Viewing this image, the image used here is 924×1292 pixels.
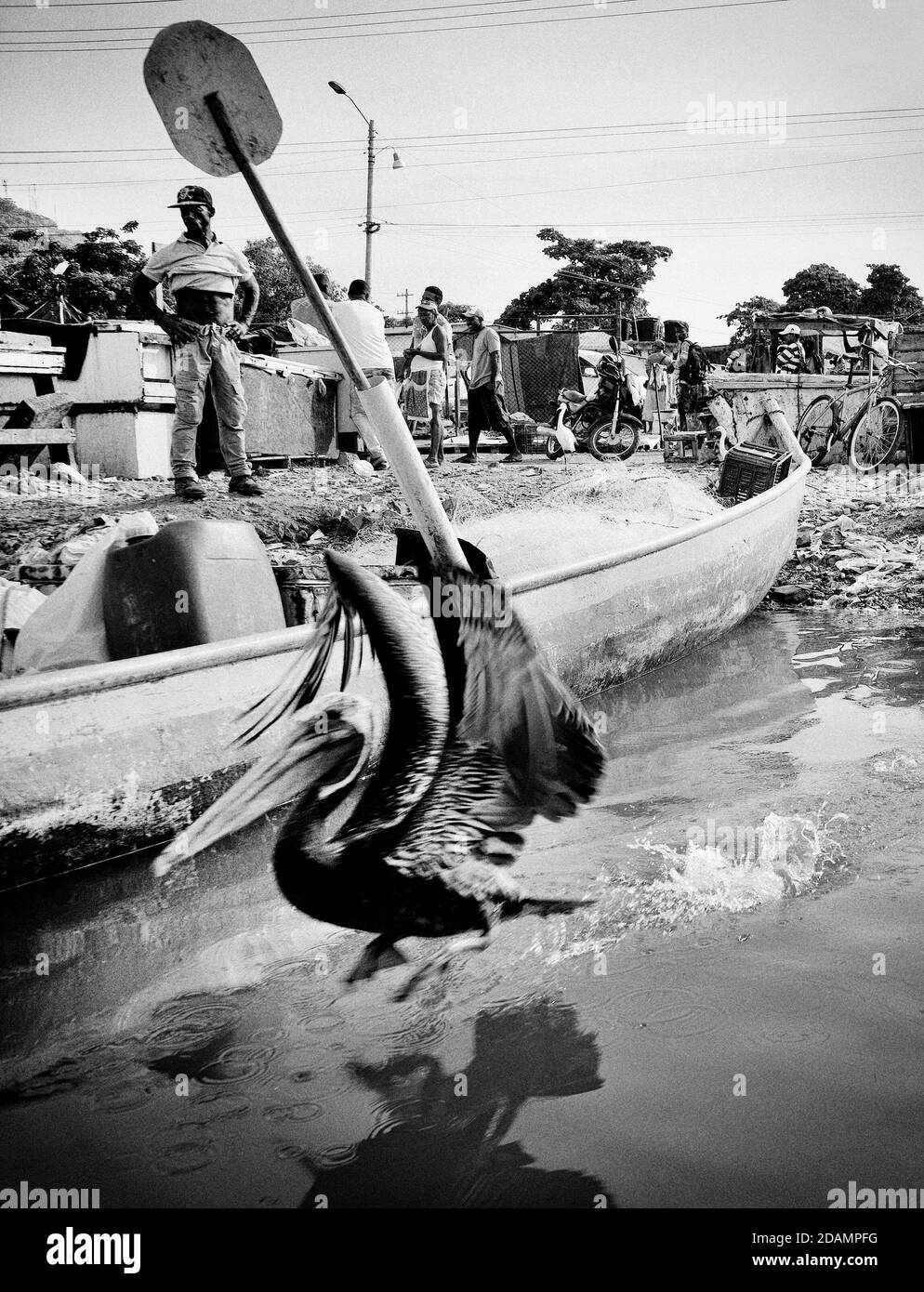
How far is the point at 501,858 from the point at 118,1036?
1.10 m

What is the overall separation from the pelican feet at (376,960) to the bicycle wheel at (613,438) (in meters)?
10.2

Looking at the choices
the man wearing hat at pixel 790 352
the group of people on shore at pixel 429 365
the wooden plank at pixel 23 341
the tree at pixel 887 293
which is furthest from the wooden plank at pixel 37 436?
the tree at pixel 887 293

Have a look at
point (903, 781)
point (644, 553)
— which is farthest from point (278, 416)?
point (903, 781)

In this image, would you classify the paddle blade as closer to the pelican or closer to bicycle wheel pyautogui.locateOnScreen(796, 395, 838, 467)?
the pelican

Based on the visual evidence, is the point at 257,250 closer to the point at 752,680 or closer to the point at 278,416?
the point at 278,416

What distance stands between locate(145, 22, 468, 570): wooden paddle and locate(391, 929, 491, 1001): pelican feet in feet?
4.44

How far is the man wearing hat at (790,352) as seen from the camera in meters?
17.0

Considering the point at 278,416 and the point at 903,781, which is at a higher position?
the point at 278,416

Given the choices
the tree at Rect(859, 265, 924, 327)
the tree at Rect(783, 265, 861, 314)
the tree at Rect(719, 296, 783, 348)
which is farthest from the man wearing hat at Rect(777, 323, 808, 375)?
the tree at Rect(783, 265, 861, 314)

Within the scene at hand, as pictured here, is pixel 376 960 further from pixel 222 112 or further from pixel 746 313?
pixel 746 313

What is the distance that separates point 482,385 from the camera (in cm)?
966

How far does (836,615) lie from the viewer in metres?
7.75
